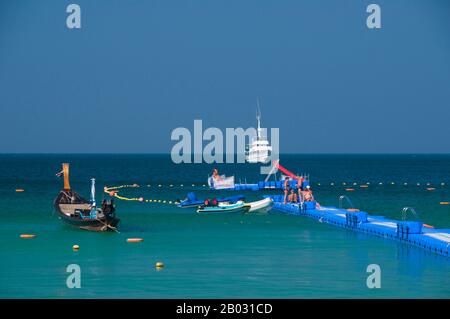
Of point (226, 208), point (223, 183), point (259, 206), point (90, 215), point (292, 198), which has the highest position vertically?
point (90, 215)

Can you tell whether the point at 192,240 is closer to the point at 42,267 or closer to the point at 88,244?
the point at 88,244

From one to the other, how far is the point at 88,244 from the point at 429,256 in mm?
23572

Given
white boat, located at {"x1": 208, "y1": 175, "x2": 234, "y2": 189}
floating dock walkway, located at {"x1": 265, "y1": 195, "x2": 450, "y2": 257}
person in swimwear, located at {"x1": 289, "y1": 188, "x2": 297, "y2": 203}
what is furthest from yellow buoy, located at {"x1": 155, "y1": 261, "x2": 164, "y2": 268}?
white boat, located at {"x1": 208, "y1": 175, "x2": 234, "y2": 189}

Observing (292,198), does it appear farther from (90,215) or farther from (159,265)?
(159,265)

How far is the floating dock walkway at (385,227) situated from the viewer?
58.2 metres

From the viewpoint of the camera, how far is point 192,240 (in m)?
66.4

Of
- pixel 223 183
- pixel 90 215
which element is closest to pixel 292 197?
pixel 90 215

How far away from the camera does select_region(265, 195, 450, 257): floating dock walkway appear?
5822 centimetres

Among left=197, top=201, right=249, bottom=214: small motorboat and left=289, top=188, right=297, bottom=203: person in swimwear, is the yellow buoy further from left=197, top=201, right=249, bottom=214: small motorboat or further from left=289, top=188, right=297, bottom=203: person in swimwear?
left=289, top=188, right=297, bottom=203: person in swimwear

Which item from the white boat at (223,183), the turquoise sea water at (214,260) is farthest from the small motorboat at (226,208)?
the white boat at (223,183)

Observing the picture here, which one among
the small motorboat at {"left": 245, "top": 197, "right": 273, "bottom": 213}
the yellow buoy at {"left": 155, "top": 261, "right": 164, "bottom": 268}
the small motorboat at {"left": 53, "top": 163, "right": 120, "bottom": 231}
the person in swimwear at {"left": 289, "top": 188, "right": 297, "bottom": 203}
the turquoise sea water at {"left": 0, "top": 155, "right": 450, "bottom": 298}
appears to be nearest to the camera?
the turquoise sea water at {"left": 0, "top": 155, "right": 450, "bottom": 298}

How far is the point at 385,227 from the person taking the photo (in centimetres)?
6806
